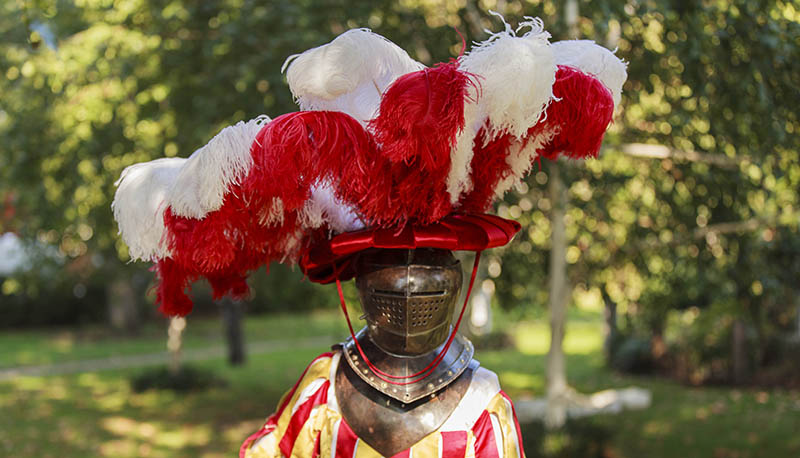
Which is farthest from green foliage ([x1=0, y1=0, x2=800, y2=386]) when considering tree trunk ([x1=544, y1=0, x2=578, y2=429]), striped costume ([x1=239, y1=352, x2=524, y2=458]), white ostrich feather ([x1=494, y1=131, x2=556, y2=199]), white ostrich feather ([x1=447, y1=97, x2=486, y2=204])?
striped costume ([x1=239, y1=352, x2=524, y2=458])

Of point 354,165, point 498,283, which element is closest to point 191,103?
point 498,283

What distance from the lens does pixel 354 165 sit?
6.39 ft

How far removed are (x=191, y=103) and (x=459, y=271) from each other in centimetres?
419

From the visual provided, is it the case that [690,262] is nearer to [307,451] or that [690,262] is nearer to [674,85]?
[674,85]

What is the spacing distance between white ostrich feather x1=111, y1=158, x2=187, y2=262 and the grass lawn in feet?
13.5

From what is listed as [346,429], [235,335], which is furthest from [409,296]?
[235,335]

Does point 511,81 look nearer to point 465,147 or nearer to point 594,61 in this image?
point 465,147

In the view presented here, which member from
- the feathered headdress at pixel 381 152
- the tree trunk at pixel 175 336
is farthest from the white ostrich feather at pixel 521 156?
the tree trunk at pixel 175 336

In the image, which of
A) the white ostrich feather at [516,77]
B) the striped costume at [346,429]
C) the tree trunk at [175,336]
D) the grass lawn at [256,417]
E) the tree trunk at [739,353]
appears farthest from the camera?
the tree trunk at [739,353]

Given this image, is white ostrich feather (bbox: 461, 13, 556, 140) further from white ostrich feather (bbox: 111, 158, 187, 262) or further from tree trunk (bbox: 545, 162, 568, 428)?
tree trunk (bbox: 545, 162, 568, 428)

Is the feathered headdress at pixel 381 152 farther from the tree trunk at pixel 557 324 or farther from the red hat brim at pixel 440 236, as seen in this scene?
the tree trunk at pixel 557 324

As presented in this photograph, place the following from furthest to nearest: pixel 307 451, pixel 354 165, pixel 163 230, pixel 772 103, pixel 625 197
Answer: pixel 625 197
pixel 772 103
pixel 307 451
pixel 163 230
pixel 354 165

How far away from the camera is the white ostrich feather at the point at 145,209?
2117mm

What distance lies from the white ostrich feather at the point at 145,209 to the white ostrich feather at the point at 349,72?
505 millimetres
